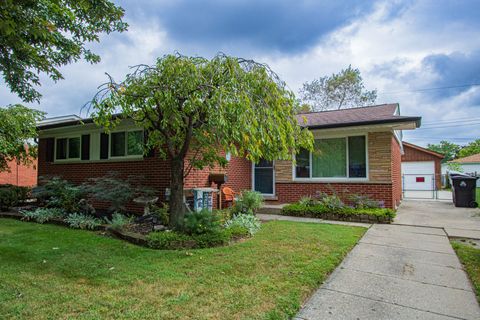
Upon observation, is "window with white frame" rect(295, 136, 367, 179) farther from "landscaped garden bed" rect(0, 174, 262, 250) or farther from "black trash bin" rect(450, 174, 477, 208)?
"black trash bin" rect(450, 174, 477, 208)

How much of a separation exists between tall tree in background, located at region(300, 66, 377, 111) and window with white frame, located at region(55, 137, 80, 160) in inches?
983

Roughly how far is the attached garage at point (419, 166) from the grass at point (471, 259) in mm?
19609

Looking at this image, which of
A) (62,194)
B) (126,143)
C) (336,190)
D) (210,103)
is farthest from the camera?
(336,190)

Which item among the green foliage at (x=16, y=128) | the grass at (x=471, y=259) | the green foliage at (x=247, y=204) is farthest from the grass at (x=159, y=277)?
the green foliage at (x=16, y=128)

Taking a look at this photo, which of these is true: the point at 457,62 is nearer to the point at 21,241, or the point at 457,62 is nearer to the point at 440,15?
the point at 440,15

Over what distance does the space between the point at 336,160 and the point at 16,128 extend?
10.5 metres

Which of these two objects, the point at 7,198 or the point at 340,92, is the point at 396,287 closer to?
the point at 7,198

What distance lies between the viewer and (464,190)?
36.2ft

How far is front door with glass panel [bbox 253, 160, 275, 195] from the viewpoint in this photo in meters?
10.7

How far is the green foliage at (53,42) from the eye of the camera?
7.10 metres

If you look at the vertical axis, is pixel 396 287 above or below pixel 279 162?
below

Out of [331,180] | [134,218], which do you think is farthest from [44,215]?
[331,180]

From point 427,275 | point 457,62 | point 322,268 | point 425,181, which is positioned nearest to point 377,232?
point 427,275

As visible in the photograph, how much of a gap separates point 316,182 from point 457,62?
1584 centimetres
